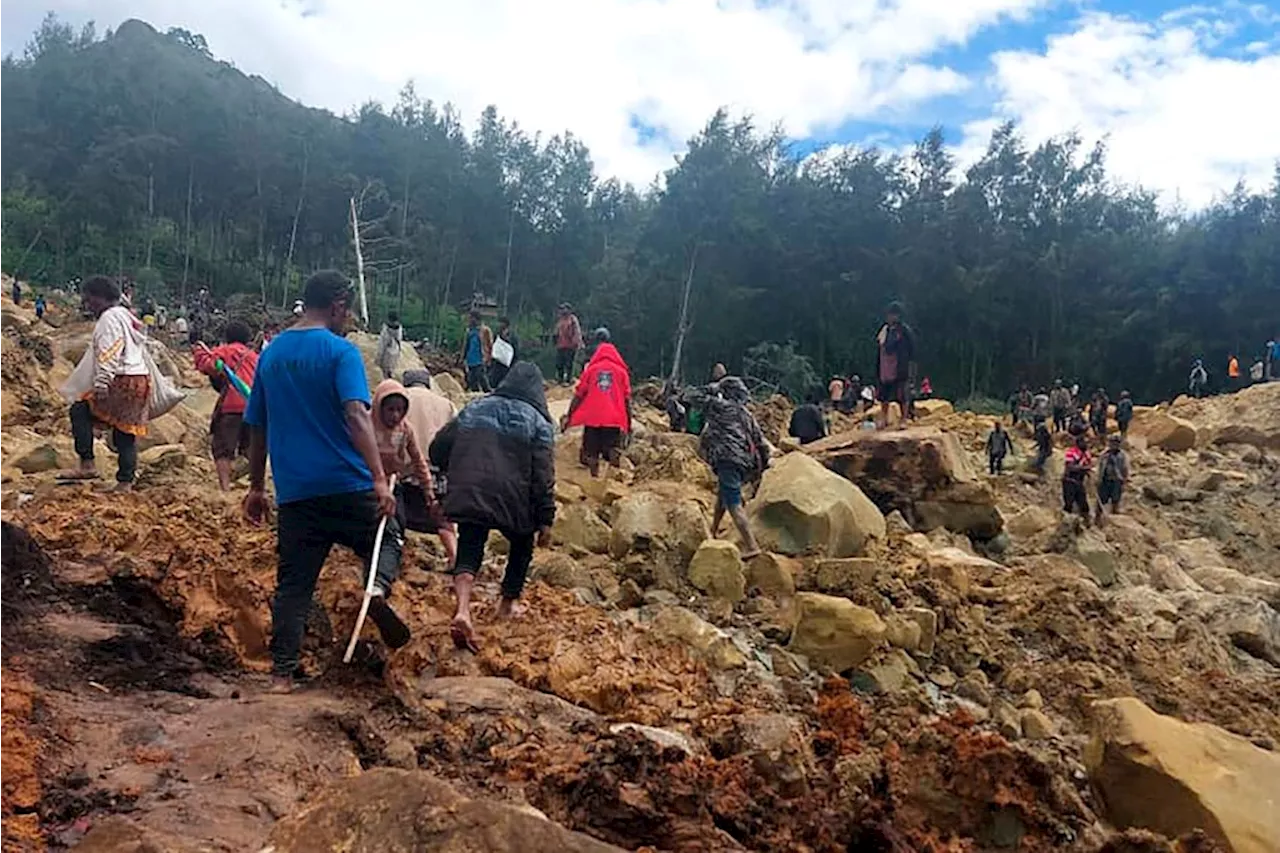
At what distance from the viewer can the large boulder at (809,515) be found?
25.6 ft

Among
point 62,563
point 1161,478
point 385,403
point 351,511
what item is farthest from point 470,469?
point 1161,478

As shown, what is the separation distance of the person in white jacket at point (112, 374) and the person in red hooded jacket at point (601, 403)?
12.1 ft

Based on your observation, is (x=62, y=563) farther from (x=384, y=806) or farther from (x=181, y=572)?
(x=384, y=806)

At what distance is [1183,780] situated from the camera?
12.2 ft

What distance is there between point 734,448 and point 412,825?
5.80 m

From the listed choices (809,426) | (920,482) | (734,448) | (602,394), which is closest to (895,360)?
(920,482)

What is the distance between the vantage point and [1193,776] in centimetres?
374

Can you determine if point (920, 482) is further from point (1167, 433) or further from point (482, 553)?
point (1167, 433)

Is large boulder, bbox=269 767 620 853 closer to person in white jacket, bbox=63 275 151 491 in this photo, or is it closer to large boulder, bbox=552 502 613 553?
person in white jacket, bbox=63 275 151 491

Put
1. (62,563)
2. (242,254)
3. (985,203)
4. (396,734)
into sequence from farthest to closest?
(242,254) < (985,203) < (62,563) < (396,734)

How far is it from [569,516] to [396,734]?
4106 millimetres

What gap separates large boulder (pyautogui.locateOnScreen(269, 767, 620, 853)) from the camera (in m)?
2.09

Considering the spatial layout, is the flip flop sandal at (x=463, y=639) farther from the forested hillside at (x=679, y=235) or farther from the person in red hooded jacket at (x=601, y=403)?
the forested hillside at (x=679, y=235)

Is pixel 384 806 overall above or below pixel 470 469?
below
